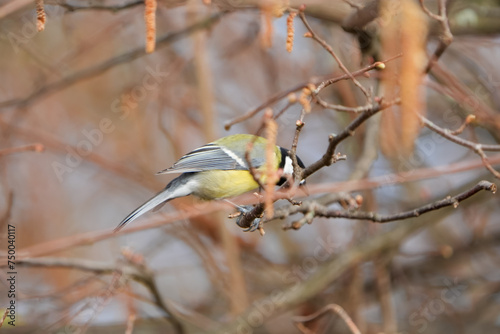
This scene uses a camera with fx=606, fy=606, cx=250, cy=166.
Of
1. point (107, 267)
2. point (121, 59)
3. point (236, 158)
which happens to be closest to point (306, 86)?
point (236, 158)

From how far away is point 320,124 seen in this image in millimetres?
4082

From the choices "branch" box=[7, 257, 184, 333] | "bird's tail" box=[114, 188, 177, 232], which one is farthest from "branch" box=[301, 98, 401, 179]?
"branch" box=[7, 257, 184, 333]

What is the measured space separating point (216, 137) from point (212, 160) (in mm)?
747

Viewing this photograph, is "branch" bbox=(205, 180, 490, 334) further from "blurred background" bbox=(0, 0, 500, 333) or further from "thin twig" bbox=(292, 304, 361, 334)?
"thin twig" bbox=(292, 304, 361, 334)

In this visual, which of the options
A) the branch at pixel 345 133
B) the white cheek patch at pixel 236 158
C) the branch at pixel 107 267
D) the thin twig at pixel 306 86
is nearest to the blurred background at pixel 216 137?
the branch at pixel 107 267

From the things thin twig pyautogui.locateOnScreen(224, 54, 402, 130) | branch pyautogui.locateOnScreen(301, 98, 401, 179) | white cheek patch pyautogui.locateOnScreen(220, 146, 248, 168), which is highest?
thin twig pyautogui.locateOnScreen(224, 54, 402, 130)

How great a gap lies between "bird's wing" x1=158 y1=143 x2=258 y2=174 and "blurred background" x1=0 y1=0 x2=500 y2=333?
0.27 metres

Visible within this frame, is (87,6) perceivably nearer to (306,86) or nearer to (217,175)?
(217,175)

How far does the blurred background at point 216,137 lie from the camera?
2758mm

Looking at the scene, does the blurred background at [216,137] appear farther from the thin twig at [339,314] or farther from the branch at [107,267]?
the thin twig at [339,314]

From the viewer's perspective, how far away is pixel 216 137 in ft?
10.2

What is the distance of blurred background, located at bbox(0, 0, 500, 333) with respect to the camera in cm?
276

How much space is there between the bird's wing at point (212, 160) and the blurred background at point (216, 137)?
0.27 meters

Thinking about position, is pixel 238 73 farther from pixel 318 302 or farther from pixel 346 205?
pixel 346 205
